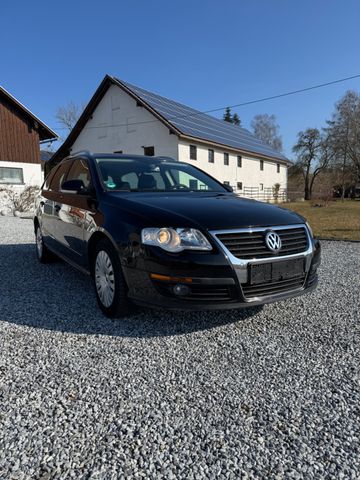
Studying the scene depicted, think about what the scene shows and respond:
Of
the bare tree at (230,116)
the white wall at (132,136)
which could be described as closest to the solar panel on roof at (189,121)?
the white wall at (132,136)

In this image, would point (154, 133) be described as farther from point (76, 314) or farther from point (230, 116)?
point (230, 116)

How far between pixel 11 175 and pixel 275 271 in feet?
59.9

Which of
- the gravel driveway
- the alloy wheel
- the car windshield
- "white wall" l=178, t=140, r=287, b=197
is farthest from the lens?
"white wall" l=178, t=140, r=287, b=197

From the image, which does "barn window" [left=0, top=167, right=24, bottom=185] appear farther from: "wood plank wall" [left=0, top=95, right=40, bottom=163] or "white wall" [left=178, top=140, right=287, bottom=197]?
"white wall" [left=178, top=140, right=287, bottom=197]

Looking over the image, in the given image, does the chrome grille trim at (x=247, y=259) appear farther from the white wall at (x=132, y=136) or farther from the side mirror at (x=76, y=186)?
the white wall at (x=132, y=136)

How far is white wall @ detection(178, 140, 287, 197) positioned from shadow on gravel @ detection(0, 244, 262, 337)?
1795 cm

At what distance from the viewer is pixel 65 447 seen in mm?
1741

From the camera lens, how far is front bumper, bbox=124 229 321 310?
2.71 metres

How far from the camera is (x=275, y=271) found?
2.91 meters

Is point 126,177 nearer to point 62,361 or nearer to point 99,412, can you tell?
point 62,361

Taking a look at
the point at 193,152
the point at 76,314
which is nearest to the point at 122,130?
the point at 193,152

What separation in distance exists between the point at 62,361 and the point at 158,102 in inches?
963

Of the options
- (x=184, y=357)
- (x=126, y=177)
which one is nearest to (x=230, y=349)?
(x=184, y=357)

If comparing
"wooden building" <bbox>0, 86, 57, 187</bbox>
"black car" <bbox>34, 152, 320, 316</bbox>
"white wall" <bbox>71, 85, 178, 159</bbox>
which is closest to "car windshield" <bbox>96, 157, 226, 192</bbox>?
"black car" <bbox>34, 152, 320, 316</bbox>
